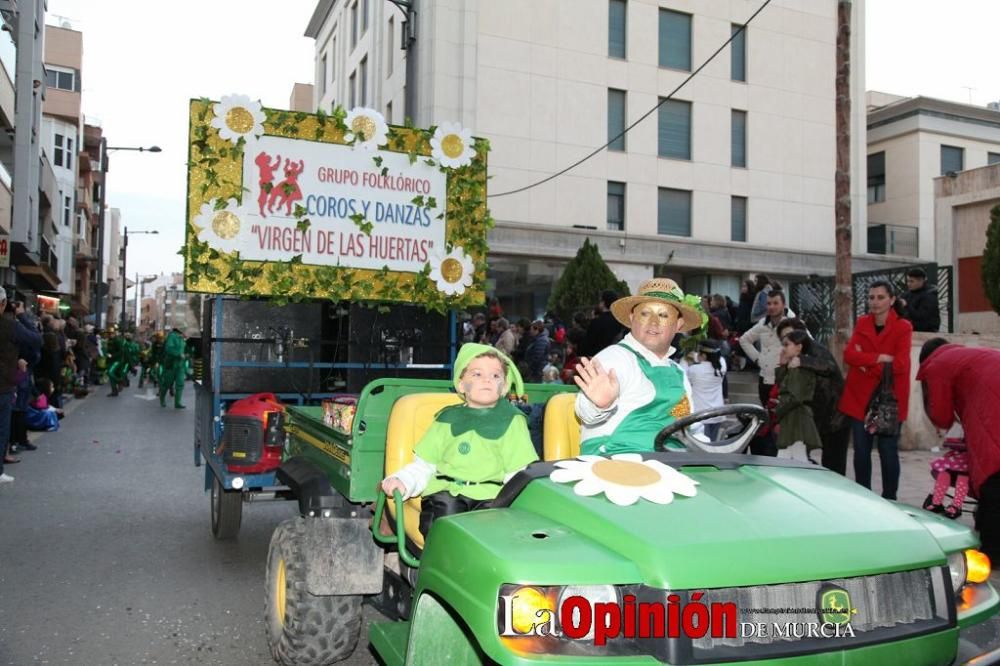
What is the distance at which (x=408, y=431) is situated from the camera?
13.3ft

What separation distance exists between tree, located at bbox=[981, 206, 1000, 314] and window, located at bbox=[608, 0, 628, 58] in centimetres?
1577

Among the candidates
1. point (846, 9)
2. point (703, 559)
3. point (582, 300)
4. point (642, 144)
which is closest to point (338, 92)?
point (642, 144)

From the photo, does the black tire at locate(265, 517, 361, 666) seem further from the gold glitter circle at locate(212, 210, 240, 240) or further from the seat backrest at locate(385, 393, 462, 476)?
the gold glitter circle at locate(212, 210, 240, 240)

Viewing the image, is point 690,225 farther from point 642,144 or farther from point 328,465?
point 328,465

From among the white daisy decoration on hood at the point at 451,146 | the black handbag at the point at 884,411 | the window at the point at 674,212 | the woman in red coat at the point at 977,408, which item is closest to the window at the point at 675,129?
the window at the point at 674,212

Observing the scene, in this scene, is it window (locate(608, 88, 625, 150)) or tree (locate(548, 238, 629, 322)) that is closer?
tree (locate(548, 238, 629, 322))

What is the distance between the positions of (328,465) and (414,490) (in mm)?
1063

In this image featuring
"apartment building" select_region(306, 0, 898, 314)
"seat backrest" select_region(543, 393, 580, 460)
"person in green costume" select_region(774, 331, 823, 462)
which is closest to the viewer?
"seat backrest" select_region(543, 393, 580, 460)

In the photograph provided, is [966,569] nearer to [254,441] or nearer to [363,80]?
[254,441]

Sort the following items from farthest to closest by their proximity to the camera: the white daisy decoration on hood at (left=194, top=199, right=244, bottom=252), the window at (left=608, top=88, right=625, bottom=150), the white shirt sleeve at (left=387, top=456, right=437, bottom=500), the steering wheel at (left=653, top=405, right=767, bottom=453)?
the window at (left=608, top=88, right=625, bottom=150) < the white daisy decoration on hood at (left=194, top=199, right=244, bottom=252) < the white shirt sleeve at (left=387, top=456, right=437, bottom=500) < the steering wheel at (left=653, top=405, right=767, bottom=453)

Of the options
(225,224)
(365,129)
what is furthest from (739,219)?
(225,224)

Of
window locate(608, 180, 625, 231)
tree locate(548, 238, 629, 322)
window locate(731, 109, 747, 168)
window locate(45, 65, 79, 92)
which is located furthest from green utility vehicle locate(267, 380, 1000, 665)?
window locate(45, 65, 79, 92)

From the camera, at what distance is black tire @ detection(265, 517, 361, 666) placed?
163 inches

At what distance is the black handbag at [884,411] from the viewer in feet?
23.9
